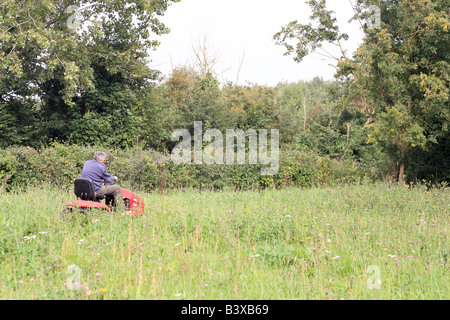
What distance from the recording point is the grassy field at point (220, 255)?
4023 millimetres

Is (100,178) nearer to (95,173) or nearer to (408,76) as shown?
(95,173)

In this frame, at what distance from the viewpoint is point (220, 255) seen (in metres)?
5.24

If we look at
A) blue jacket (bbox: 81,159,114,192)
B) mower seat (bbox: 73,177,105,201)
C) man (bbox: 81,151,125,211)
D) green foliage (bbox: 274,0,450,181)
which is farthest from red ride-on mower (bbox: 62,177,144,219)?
green foliage (bbox: 274,0,450,181)

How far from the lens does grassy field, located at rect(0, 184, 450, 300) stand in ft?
13.2

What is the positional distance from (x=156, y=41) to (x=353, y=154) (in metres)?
16.3

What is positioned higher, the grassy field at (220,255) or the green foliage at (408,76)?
the green foliage at (408,76)

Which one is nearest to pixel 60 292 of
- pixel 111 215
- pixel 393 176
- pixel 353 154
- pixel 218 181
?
pixel 111 215

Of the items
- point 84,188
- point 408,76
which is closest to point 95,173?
point 84,188

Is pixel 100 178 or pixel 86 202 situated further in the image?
pixel 100 178

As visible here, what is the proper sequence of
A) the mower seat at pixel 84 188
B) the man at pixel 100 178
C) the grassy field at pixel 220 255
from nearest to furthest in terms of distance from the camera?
the grassy field at pixel 220 255 → the mower seat at pixel 84 188 → the man at pixel 100 178

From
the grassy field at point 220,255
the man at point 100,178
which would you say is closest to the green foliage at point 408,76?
the grassy field at point 220,255

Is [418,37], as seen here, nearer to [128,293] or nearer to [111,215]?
[111,215]

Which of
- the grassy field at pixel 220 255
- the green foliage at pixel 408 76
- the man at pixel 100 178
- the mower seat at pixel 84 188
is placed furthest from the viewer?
the green foliage at pixel 408 76

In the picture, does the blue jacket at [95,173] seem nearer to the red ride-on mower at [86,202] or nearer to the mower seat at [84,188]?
the red ride-on mower at [86,202]
